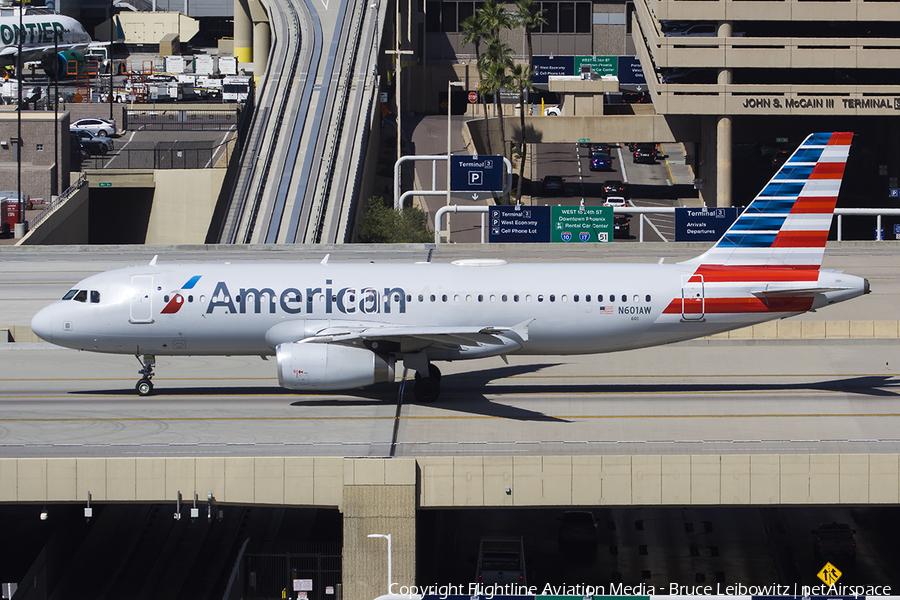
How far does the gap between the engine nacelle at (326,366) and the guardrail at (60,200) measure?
48.5 metres

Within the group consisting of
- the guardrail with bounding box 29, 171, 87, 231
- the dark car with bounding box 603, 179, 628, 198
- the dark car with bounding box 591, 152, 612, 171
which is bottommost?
the guardrail with bounding box 29, 171, 87, 231

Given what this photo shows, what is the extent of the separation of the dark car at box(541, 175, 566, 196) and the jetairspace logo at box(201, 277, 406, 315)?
245 feet

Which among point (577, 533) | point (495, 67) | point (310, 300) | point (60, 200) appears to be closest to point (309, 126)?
point (495, 67)

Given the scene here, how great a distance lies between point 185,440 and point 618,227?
2513 inches

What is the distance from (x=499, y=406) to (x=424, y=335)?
4.81 m

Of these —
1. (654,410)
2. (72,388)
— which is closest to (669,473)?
(654,410)

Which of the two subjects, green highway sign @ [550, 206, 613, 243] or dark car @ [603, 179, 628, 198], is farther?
dark car @ [603, 179, 628, 198]

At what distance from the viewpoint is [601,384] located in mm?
42469

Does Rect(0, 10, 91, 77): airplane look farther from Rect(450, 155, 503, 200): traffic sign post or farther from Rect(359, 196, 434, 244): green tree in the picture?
Rect(450, 155, 503, 200): traffic sign post

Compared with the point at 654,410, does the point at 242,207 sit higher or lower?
higher

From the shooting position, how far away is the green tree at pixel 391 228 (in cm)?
8125

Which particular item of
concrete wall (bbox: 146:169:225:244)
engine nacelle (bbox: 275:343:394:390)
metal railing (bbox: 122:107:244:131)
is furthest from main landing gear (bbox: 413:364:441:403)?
metal railing (bbox: 122:107:244:131)

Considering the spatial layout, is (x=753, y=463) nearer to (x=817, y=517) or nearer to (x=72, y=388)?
(x=817, y=517)

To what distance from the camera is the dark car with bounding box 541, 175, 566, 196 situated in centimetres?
11106
